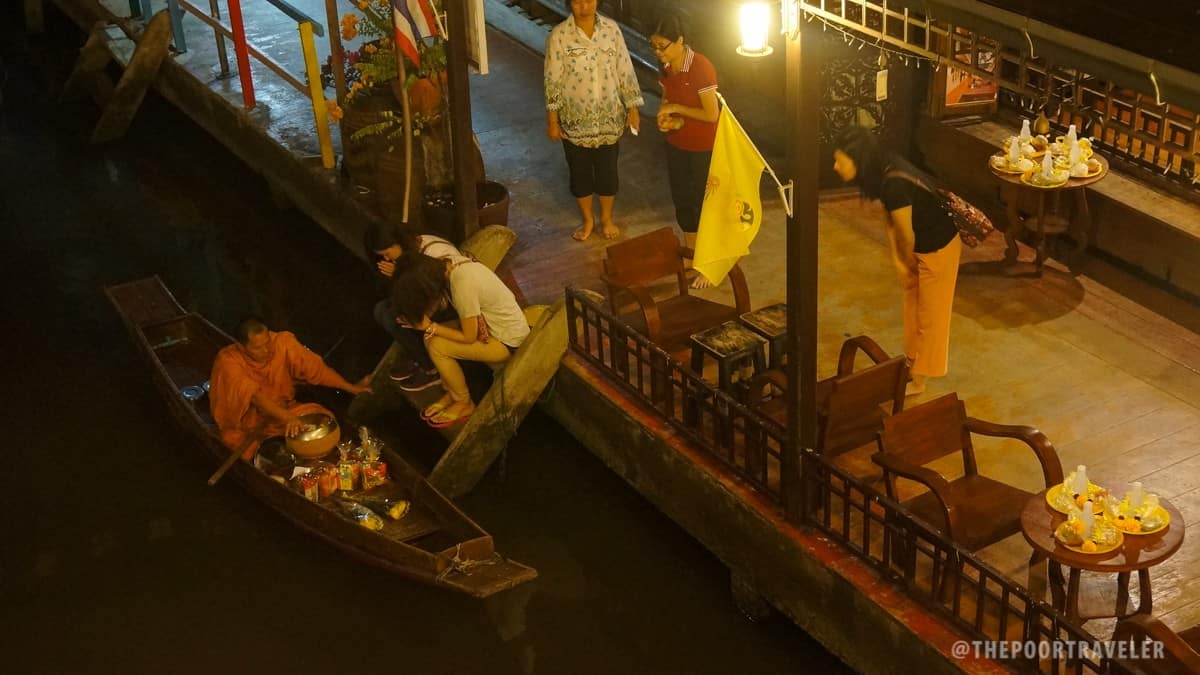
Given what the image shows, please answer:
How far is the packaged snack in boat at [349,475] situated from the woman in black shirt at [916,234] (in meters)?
3.59

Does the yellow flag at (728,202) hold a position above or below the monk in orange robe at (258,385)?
above

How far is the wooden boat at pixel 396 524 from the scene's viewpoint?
9.01 metres

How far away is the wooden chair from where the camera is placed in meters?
6.26

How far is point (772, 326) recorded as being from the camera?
9.48 meters

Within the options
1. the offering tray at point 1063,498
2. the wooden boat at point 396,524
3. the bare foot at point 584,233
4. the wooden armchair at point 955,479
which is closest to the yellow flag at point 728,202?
the wooden armchair at point 955,479

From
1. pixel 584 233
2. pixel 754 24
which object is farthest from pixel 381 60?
pixel 754 24

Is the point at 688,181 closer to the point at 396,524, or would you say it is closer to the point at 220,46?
the point at 396,524

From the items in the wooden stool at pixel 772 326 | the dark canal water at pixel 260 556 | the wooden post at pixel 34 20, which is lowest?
the dark canal water at pixel 260 556

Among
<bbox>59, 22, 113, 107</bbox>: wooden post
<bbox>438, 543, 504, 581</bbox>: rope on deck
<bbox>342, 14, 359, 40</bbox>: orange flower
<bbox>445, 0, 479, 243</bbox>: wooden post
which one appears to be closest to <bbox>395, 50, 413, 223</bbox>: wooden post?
<bbox>445, 0, 479, 243</bbox>: wooden post

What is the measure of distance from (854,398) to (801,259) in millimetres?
1117

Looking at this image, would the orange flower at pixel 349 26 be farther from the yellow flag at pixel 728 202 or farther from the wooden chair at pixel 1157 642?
the wooden chair at pixel 1157 642

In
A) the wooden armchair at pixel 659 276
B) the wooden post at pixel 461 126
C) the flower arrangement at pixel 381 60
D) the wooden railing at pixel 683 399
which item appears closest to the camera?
the wooden railing at pixel 683 399

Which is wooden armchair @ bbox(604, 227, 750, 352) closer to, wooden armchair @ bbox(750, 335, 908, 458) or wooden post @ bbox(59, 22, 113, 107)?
wooden armchair @ bbox(750, 335, 908, 458)

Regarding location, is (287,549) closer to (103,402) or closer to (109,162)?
(103,402)
